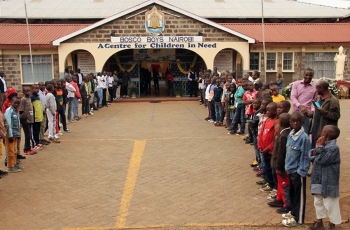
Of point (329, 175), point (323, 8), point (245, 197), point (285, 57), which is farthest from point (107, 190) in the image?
point (323, 8)

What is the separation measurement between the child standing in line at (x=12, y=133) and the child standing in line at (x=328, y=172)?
18.5ft

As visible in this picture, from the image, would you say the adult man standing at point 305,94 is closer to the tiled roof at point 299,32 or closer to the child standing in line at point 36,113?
the child standing in line at point 36,113

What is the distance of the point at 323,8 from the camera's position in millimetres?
30391

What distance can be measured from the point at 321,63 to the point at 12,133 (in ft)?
62.9

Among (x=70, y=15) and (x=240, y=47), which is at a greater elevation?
(x=70, y=15)

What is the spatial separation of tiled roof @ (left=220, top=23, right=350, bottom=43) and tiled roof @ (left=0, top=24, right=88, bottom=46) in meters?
9.82

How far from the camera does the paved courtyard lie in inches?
223

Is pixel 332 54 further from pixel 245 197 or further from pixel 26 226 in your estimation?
pixel 26 226

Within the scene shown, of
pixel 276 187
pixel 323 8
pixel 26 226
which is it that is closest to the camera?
pixel 26 226

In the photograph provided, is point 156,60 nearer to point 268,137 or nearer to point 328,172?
point 268,137

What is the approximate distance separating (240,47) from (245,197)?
15.7 metres

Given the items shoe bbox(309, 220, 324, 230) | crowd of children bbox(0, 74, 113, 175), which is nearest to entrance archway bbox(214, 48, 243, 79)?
crowd of children bbox(0, 74, 113, 175)

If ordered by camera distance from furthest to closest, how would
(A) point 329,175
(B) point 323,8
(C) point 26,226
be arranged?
(B) point 323,8, (C) point 26,226, (A) point 329,175

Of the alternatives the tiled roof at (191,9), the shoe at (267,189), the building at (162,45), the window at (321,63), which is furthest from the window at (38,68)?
the shoe at (267,189)
